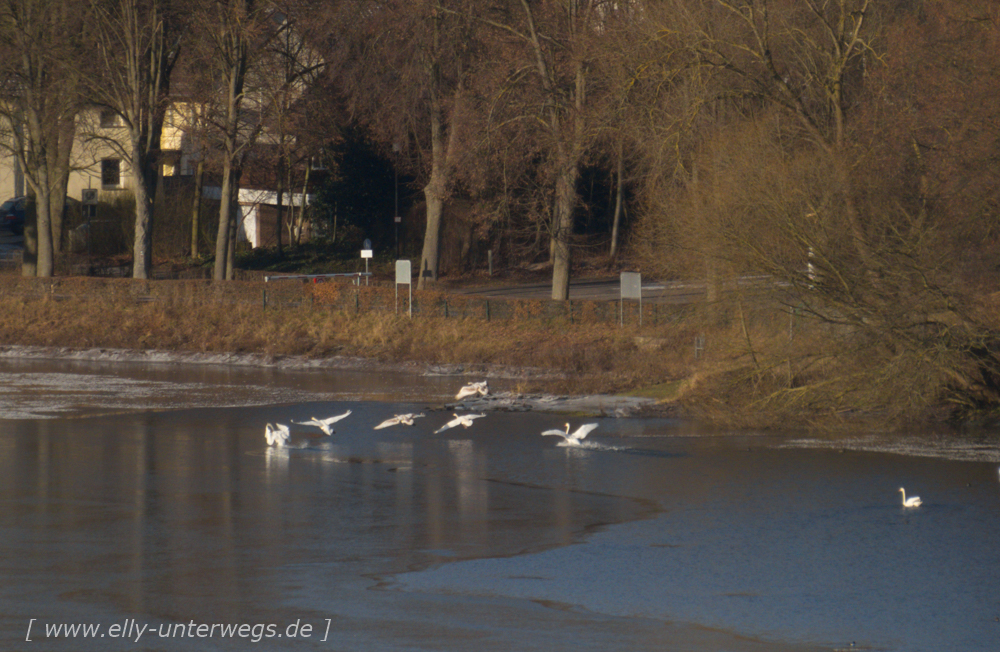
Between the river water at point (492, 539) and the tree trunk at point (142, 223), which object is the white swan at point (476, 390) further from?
the tree trunk at point (142, 223)

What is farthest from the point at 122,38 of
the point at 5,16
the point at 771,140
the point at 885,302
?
the point at 885,302

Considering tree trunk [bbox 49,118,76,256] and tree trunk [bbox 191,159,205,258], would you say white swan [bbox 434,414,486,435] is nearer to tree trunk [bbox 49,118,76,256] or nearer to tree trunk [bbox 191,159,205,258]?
tree trunk [bbox 49,118,76,256]

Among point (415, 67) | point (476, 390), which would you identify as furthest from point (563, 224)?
point (476, 390)

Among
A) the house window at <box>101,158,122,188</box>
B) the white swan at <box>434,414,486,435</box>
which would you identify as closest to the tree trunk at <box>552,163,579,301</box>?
the white swan at <box>434,414,486,435</box>

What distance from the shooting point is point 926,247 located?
16688 millimetres

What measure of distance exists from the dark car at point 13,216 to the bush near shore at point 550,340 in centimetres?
2995

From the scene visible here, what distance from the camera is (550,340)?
→ 28.7 metres

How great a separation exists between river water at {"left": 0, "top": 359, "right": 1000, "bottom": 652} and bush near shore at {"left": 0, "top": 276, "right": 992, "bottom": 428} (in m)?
1.21

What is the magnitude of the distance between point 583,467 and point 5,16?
101ft

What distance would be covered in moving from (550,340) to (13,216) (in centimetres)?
4552

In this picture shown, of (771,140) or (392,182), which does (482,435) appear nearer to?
(771,140)

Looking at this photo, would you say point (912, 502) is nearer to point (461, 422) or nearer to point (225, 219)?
point (461, 422)

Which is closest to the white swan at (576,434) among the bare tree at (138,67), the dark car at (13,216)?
the bare tree at (138,67)

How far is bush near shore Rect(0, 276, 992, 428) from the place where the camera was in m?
17.0
